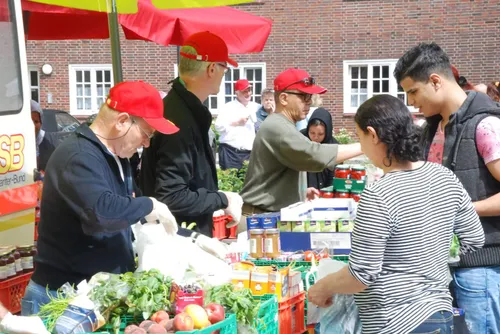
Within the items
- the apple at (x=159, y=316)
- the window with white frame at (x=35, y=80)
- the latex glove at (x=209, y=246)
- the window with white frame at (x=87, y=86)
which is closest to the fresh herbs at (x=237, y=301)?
the apple at (x=159, y=316)

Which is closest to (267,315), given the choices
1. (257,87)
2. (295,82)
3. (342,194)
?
(295,82)

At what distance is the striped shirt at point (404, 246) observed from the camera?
322 centimetres

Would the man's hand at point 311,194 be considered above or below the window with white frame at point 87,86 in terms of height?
below

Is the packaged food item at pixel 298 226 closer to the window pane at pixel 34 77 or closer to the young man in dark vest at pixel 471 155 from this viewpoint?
the young man in dark vest at pixel 471 155

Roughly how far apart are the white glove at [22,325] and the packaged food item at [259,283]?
1.36 m

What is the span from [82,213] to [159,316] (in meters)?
0.57

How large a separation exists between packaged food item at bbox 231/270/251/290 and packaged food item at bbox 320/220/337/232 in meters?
1.19

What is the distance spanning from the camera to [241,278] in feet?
13.6

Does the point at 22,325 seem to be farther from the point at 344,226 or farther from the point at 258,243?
the point at 344,226

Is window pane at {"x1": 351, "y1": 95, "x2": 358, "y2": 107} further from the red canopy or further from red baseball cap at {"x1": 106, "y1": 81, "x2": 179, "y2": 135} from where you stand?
red baseball cap at {"x1": 106, "y1": 81, "x2": 179, "y2": 135}

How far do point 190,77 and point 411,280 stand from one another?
215cm

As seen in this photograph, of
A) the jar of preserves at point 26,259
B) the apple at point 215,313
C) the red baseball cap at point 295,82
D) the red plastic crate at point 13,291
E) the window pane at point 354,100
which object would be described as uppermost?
the red baseball cap at point 295,82

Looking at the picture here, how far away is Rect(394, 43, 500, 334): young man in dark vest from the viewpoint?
13.0 ft

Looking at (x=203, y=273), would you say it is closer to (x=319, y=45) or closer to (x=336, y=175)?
(x=336, y=175)
